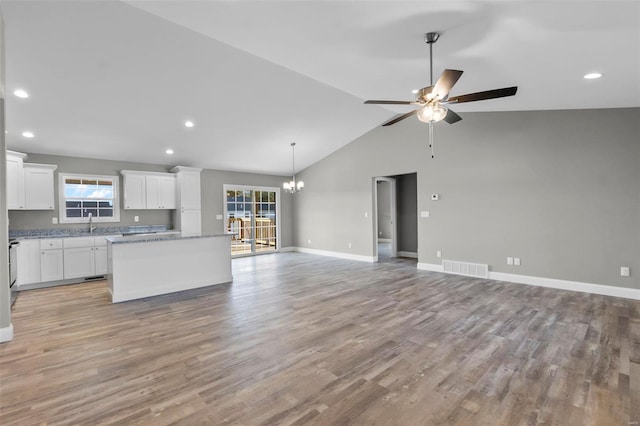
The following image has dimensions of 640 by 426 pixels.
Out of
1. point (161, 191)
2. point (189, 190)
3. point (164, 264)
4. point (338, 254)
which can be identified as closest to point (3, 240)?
point (164, 264)

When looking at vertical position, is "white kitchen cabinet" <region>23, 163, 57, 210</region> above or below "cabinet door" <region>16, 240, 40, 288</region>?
above

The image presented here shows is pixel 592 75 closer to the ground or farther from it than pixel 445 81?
farther from it

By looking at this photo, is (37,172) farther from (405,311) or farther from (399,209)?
(399,209)

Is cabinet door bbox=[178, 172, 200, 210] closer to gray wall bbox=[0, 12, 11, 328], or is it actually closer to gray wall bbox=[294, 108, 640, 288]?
gray wall bbox=[0, 12, 11, 328]

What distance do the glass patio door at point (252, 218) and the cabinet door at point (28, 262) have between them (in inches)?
154

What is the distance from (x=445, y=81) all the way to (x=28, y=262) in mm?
6847

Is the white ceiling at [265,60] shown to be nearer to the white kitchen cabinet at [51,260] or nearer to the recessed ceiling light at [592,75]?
the recessed ceiling light at [592,75]

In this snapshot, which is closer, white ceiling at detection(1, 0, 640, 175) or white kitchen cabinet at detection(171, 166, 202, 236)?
white ceiling at detection(1, 0, 640, 175)

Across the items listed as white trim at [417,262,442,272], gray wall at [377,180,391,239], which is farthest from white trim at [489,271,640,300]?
gray wall at [377,180,391,239]

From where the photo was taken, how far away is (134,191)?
6605mm

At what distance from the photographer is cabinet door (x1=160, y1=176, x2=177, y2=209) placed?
6976mm

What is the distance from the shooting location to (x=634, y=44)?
2.44 meters

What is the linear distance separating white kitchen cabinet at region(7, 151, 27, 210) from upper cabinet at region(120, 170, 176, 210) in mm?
1570

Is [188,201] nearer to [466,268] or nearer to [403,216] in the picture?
[403,216]
